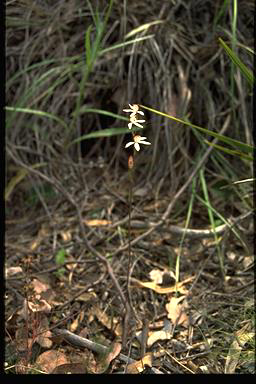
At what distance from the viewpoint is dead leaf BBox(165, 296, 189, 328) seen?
1691mm

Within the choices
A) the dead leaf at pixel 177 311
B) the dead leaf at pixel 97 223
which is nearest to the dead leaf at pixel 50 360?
the dead leaf at pixel 177 311

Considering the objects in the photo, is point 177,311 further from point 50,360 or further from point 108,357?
point 50,360

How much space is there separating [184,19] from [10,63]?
0.75 m

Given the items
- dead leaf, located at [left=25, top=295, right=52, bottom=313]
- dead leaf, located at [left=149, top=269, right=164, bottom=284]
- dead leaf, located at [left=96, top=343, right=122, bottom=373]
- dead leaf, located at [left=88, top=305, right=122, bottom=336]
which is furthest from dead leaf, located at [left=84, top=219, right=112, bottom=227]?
dead leaf, located at [left=96, top=343, right=122, bottom=373]

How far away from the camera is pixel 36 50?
2576 millimetres

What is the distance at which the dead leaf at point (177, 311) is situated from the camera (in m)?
1.69

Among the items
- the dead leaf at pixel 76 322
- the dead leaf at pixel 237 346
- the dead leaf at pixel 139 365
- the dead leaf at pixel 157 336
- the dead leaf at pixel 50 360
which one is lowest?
the dead leaf at pixel 76 322

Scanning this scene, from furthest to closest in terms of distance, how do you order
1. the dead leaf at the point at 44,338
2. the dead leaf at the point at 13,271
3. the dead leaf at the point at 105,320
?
the dead leaf at the point at 13,271 → the dead leaf at the point at 105,320 → the dead leaf at the point at 44,338

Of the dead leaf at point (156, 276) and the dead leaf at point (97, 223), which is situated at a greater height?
the dead leaf at point (97, 223)

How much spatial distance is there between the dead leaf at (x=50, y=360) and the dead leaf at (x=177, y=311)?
14.0 inches

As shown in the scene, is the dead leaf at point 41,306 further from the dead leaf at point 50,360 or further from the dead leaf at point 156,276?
the dead leaf at point 156,276

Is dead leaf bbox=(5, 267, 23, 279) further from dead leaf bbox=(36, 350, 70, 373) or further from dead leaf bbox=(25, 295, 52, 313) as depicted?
dead leaf bbox=(36, 350, 70, 373)

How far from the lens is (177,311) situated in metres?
1.74
